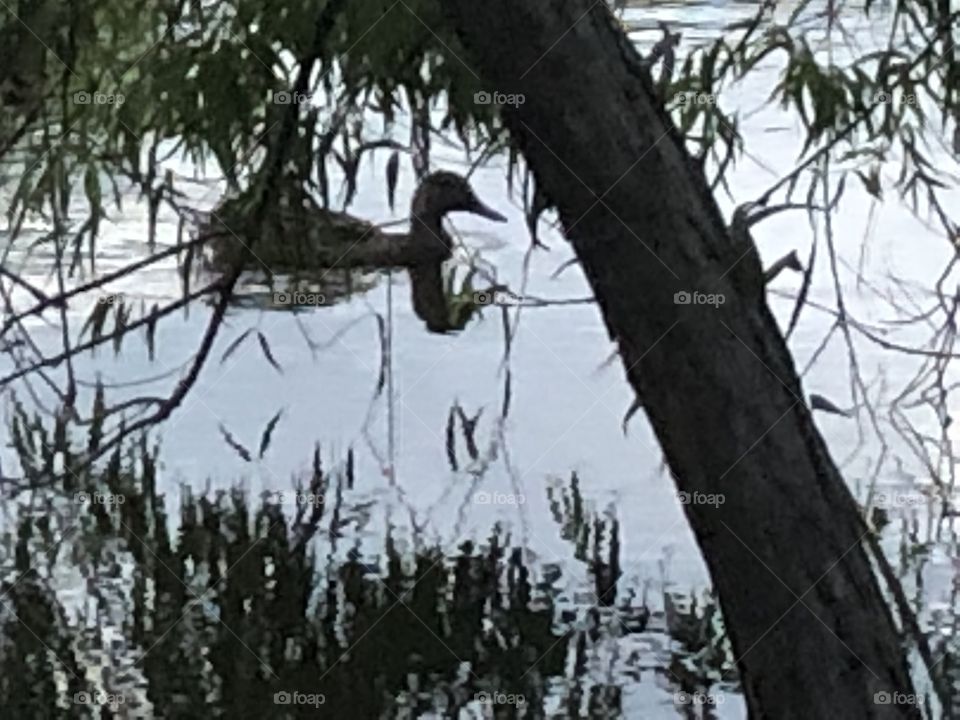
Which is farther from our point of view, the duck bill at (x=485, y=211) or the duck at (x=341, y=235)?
the duck bill at (x=485, y=211)

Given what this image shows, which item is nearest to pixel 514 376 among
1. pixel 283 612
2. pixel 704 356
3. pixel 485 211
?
pixel 485 211

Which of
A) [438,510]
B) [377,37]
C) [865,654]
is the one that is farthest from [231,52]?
[865,654]

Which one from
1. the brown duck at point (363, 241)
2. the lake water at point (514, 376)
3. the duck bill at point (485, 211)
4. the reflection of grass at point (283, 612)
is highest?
the duck bill at point (485, 211)

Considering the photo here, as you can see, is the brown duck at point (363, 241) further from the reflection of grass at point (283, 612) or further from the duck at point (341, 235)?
the reflection of grass at point (283, 612)

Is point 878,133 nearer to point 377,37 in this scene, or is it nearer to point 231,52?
point 377,37

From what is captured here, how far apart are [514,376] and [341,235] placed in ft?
0.79

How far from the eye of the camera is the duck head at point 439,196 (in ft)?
5.71

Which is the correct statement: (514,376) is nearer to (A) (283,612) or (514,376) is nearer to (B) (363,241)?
(B) (363,241)

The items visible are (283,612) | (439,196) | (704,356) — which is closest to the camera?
(704,356)

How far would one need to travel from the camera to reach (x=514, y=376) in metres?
1.82

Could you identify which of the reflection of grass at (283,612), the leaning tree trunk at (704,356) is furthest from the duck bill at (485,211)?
the leaning tree trunk at (704,356)

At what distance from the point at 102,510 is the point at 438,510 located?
0.38 m

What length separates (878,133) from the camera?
175cm

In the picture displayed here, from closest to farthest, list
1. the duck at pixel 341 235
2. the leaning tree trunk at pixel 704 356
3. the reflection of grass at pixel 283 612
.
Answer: the leaning tree trunk at pixel 704 356 < the duck at pixel 341 235 < the reflection of grass at pixel 283 612
